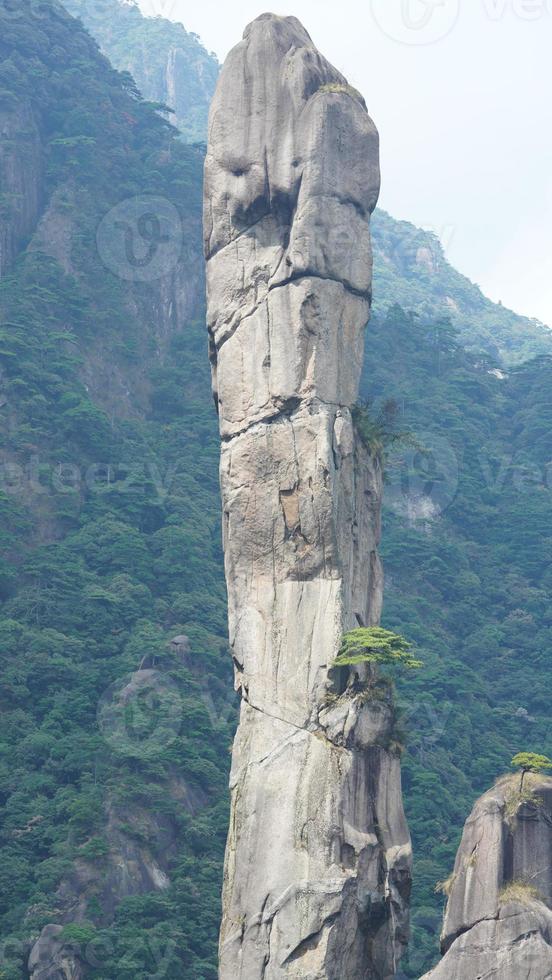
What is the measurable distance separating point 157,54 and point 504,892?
362 ft

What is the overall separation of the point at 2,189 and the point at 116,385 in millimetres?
9904

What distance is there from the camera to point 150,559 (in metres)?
58.7

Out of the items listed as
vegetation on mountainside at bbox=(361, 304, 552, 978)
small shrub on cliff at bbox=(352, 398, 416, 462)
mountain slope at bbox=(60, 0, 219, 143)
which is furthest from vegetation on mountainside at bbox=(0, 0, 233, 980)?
mountain slope at bbox=(60, 0, 219, 143)

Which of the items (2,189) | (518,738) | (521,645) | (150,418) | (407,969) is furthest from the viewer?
(2,189)

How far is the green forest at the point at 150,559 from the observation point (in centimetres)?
4388

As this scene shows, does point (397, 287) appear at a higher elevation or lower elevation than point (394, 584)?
Answer: higher

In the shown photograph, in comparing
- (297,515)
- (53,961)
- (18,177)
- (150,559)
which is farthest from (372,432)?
(18,177)

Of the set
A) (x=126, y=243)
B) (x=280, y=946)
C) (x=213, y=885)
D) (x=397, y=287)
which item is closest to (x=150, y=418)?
(x=126, y=243)

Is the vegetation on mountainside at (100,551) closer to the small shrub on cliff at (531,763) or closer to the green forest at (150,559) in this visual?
the green forest at (150,559)

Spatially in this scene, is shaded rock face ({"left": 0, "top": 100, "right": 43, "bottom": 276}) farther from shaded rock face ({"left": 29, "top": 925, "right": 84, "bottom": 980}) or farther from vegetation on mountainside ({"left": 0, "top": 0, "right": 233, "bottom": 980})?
shaded rock face ({"left": 29, "top": 925, "right": 84, "bottom": 980})

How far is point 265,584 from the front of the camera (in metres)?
30.9

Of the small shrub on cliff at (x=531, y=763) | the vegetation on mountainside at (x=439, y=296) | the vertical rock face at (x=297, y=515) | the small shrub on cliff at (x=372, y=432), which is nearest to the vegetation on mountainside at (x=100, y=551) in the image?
the vertical rock face at (x=297, y=515)

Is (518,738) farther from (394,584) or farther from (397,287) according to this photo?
(397,287)

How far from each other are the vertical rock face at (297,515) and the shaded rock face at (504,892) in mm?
2083
